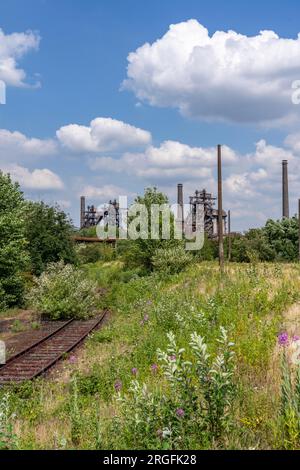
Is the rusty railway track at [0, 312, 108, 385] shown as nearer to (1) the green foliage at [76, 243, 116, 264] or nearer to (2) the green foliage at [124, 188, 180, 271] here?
(2) the green foliage at [124, 188, 180, 271]

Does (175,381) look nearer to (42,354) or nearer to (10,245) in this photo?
(42,354)

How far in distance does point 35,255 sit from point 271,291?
1982 centimetres

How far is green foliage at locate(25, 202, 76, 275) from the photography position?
1102 inches

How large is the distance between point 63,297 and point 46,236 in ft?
29.7

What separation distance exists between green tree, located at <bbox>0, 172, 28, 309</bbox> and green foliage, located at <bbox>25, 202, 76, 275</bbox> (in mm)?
3312

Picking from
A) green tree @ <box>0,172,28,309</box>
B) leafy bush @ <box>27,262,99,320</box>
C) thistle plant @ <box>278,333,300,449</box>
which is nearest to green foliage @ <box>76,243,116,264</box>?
green tree @ <box>0,172,28,309</box>

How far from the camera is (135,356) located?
28.9 feet

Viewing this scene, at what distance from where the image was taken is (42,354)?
472 inches

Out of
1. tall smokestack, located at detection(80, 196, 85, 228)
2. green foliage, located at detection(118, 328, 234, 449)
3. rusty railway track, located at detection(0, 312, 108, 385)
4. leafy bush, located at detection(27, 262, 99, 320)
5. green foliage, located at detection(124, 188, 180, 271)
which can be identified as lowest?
rusty railway track, located at detection(0, 312, 108, 385)

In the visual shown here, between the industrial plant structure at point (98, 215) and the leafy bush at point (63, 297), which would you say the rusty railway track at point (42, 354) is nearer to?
the leafy bush at point (63, 297)

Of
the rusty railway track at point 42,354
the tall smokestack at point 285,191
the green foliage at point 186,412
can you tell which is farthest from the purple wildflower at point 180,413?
the tall smokestack at point 285,191

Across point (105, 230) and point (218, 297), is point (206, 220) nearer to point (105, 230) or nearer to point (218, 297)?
point (105, 230)

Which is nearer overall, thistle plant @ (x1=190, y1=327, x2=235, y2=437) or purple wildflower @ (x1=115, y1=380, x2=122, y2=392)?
thistle plant @ (x1=190, y1=327, x2=235, y2=437)
